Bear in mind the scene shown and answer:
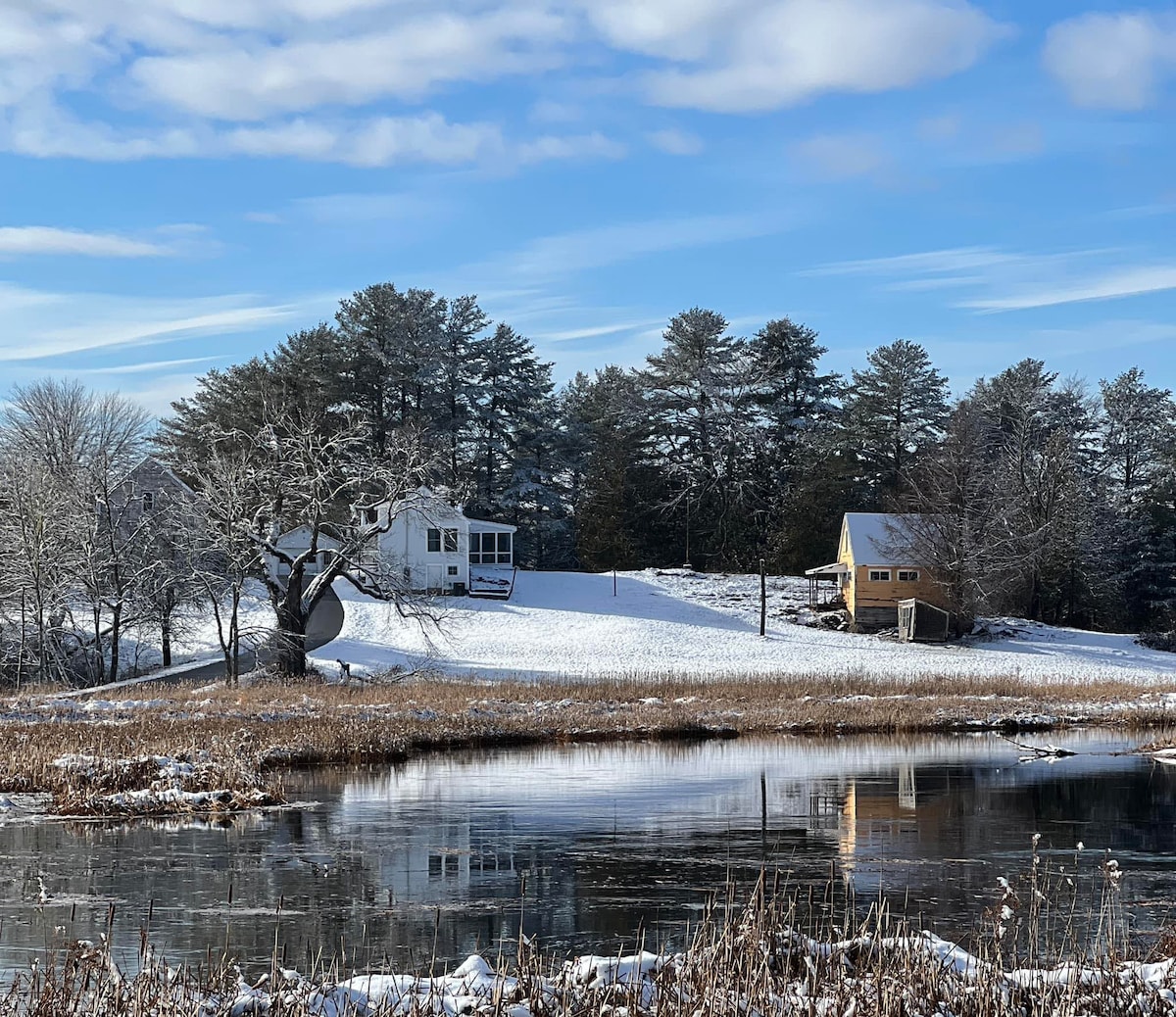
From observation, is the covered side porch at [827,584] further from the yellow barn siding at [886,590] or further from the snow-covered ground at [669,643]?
the yellow barn siding at [886,590]

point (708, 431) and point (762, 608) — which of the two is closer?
point (762, 608)

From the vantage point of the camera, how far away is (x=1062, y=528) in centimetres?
6869

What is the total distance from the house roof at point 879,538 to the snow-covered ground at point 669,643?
13.5 feet

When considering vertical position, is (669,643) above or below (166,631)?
below

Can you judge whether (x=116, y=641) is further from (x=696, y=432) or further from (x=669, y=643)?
(x=696, y=432)

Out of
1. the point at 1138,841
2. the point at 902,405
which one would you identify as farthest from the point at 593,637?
the point at 1138,841

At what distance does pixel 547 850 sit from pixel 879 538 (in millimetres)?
54497

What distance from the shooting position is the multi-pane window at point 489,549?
76.5 metres

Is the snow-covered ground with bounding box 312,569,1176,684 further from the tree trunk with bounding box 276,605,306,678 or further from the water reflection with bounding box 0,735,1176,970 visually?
the water reflection with bounding box 0,735,1176,970

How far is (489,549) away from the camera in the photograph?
76.9 meters

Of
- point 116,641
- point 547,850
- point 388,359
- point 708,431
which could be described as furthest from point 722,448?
point 547,850

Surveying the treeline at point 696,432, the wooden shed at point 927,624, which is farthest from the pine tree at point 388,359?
the wooden shed at point 927,624

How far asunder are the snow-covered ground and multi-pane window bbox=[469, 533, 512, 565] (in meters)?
2.59

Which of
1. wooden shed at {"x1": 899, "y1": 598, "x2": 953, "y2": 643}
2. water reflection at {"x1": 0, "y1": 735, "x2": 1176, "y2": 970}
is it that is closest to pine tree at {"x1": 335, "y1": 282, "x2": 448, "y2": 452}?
wooden shed at {"x1": 899, "y1": 598, "x2": 953, "y2": 643}
